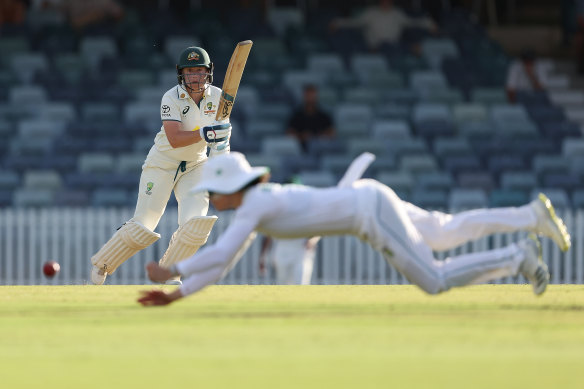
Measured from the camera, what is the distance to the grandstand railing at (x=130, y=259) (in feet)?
51.6

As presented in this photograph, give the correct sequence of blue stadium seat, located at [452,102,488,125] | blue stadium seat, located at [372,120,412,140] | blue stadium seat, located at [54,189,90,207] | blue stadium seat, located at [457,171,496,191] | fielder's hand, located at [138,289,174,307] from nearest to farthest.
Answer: fielder's hand, located at [138,289,174,307], blue stadium seat, located at [54,189,90,207], blue stadium seat, located at [457,171,496,191], blue stadium seat, located at [372,120,412,140], blue stadium seat, located at [452,102,488,125]

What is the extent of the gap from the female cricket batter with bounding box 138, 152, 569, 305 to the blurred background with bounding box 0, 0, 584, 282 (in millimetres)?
8683

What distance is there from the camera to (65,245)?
624 inches

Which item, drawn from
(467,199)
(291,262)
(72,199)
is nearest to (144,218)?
(291,262)

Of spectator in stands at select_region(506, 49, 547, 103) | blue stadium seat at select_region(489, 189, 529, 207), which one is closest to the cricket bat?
blue stadium seat at select_region(489, 189, 529, 207)

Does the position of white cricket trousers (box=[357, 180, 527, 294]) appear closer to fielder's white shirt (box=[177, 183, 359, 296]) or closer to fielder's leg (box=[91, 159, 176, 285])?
fielder's white shirt (box=[177, 183, 359, 296])

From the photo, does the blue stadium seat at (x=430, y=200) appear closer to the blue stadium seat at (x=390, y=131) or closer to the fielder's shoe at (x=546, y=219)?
the blue stadium seat at (x=390, y=131)

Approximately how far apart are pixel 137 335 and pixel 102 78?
13.4 meters

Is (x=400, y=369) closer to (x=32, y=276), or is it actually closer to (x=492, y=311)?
(x=492, y=311)

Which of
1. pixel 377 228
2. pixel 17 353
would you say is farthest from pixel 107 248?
pixel 17 353

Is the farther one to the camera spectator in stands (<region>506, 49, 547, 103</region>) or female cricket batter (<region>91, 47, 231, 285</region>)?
spectator in stands (<region>506, 49, 547, 103</region>)

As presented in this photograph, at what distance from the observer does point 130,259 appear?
15.8 m

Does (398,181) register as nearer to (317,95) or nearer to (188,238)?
(317,95)

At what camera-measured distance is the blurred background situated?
16.7 m
